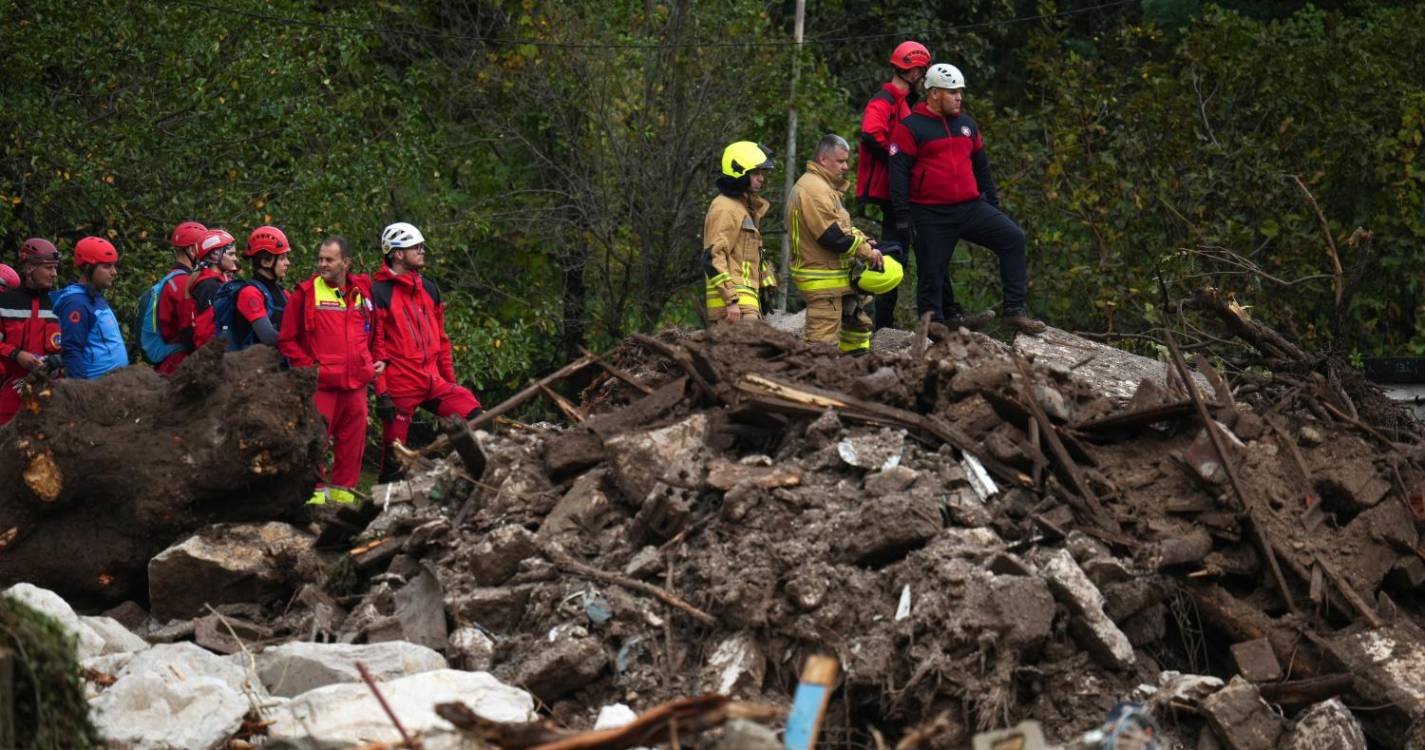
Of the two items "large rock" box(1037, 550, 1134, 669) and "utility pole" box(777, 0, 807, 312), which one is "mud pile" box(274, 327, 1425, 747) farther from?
"utility pole" box(777, 0, 807, 312)

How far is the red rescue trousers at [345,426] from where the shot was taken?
1136 cm

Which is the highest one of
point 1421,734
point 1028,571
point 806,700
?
point 806,700

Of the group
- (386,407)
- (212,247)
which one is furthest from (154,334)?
(386,407)

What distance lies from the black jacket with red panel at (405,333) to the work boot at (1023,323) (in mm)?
3549

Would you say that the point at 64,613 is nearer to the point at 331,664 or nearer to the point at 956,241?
the point at 331,664

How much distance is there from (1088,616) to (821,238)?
12.9 ft

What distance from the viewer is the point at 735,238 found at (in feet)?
38.0

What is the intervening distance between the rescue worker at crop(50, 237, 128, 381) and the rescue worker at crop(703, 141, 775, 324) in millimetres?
3660

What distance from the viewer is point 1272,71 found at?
1952 cm

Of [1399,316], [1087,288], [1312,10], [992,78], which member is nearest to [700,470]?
[1087,288]

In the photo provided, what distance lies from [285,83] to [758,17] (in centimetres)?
543

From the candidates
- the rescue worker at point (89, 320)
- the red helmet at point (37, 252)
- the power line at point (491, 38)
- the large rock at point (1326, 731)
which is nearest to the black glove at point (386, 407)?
the rescue worker at point (89, 320)

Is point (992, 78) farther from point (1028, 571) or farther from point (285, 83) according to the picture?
point (1028, 571)

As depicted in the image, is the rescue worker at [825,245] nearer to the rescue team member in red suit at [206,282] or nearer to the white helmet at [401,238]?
the white helmet at [401,238]
